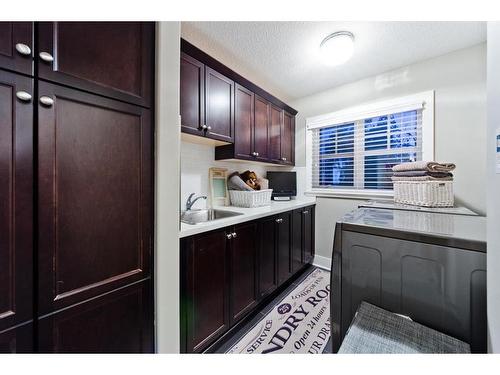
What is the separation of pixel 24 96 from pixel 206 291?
126 cm

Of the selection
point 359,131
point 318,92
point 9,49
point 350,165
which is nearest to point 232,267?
point 9,49

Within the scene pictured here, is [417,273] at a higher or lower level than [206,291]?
higher

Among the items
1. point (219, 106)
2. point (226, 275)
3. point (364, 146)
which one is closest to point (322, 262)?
point (364, 146)

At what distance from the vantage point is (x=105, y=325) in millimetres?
809

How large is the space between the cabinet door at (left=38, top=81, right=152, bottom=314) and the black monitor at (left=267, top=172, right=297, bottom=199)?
201cm

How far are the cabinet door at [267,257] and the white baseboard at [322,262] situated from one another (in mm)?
1021

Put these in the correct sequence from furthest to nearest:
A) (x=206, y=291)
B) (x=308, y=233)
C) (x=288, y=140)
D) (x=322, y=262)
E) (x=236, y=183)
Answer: (x=288, y=140), (x=322, y=262), (x=308, y=233), (x=236, y=183), (x=206, y=291)

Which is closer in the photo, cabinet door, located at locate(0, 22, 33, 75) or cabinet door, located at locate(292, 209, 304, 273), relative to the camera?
cabinet door, located at locate(0, 22, 33, 75)

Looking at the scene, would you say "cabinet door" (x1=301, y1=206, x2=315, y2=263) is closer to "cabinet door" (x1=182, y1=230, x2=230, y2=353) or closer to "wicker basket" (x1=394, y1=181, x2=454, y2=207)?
"wicker basket" (x1=394, y1=181, x2=454, y2=207)

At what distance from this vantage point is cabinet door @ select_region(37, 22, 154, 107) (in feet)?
2.20

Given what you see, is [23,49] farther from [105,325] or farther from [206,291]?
[206,291]

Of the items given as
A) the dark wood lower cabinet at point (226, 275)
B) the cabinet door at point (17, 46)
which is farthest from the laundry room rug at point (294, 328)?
the cabinet door at point (17, 46)

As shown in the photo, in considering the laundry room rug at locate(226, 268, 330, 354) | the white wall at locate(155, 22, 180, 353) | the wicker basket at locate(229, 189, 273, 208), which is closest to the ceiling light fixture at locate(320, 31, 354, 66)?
the white wall at locate(155, 22, 180, 353)
